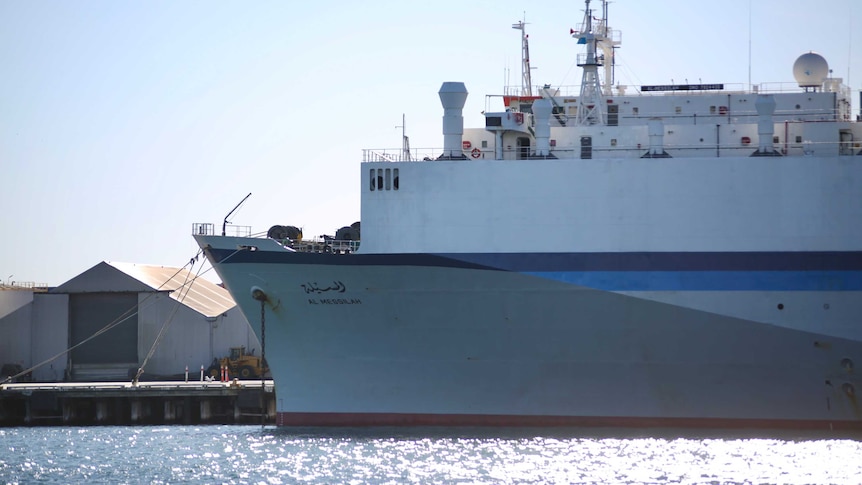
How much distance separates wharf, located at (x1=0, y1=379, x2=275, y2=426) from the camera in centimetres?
4047

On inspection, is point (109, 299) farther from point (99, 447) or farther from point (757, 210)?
point (757, 210)

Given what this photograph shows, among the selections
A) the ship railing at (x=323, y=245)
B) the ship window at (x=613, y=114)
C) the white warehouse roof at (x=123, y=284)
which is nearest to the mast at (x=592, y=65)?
the ship window at (x=613, y=114)

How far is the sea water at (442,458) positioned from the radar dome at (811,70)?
1084 cm

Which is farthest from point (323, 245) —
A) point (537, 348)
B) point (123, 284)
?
point (123, 284)

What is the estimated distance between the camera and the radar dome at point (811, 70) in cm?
3600

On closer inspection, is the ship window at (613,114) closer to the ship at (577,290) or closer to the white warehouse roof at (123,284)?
the ship at (577,290)

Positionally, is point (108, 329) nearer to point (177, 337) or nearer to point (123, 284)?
point (123, 284)

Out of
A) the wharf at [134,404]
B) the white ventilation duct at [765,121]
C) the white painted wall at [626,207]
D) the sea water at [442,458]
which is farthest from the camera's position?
the wharf at [134,404]

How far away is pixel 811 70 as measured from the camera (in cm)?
3606

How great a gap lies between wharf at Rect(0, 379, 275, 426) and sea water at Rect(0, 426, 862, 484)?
594cm

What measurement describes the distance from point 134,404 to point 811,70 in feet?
78.0

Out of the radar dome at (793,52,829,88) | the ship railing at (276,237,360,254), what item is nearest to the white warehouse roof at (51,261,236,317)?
the ship railing at (276,237,360,254)

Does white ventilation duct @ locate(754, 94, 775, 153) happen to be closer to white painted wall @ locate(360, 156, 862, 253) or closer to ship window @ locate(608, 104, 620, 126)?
white painted wall @ locate(360, 156, 862, 253)

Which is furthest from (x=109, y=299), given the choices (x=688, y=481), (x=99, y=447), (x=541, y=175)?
(x=688, y=481)
